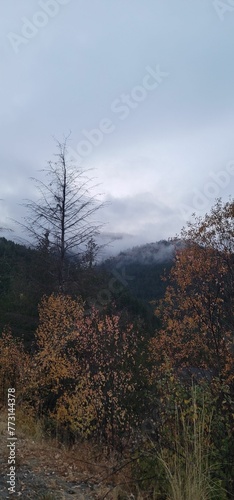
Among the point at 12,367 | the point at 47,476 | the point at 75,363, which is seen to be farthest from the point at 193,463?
the point at 12,367

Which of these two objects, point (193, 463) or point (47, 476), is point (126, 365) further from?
point (193, 463)

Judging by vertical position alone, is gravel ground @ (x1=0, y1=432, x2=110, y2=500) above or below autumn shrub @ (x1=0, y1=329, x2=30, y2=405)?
below

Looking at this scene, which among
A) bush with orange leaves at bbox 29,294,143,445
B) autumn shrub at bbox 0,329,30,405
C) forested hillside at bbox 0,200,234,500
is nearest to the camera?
forested hillside at bbox 0,200,234,500

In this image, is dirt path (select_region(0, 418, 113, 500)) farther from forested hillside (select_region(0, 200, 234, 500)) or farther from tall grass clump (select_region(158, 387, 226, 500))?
tall grass clump (select_region(158, 387, 226, 500))

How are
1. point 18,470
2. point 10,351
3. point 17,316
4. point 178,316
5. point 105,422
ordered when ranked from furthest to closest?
point 178,316 → point 17,316 → point 10,351 → point 105,422 → point 18,470

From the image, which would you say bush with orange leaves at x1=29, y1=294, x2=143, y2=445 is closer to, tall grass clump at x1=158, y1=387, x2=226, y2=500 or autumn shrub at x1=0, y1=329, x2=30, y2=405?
autumn shrub at x1=0, y1=329, x2=30, y2=405

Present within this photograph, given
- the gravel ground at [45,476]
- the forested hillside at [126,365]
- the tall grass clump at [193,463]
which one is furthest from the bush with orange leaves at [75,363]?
the tall grass clump at [193,463]

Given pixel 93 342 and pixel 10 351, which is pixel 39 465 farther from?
pixel 10 351

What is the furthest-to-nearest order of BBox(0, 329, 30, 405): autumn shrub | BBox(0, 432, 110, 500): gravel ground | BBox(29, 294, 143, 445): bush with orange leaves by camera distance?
BBox(0, 329, 30, 405): autumn shrub < BBox(29, 294, 143, 445): bush with orange leaves < BBox(0, 432, 110, 500): gravel ground

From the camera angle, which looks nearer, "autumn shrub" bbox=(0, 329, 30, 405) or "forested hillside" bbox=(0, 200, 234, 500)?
"forested hillside" bbox=(0, 200, 234, 500)

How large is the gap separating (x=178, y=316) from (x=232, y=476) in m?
13.3

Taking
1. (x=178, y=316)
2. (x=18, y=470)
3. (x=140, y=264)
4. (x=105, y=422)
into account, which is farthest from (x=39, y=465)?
(x=140, y=264)

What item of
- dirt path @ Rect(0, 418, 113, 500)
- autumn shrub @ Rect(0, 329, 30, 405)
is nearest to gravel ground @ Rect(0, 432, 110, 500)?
dirt path @ Rect(0, 418, 113, 500)

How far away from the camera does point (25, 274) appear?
14.9 m
